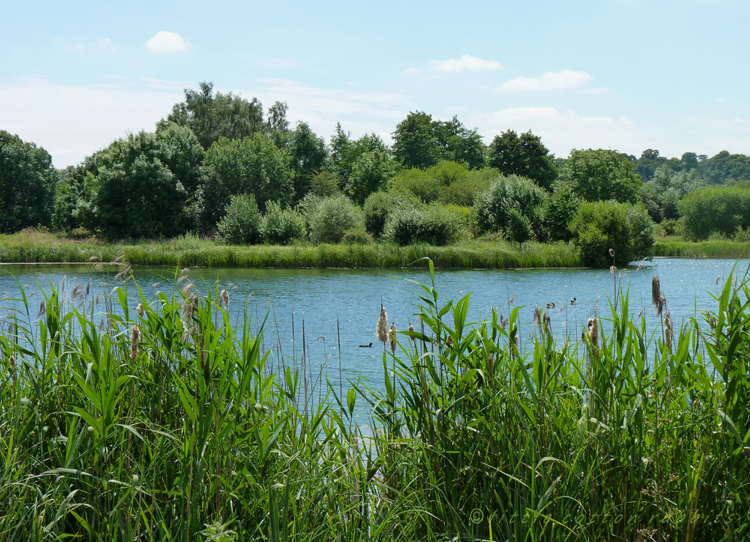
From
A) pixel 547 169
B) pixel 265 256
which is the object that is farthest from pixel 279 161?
pixel 547 169

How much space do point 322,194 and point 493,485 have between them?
176 feet

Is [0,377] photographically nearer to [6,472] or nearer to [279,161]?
[6,472]

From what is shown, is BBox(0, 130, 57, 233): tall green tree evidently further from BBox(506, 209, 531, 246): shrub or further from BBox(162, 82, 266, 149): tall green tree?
BBox(506, 209, 531, 246): shrub

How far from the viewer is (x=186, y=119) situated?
6506 centimetres

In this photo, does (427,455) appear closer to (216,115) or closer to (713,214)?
(216,115)

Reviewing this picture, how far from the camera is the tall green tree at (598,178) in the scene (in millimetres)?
55062

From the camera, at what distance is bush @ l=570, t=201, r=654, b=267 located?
35.4m

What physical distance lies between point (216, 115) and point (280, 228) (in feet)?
83.5

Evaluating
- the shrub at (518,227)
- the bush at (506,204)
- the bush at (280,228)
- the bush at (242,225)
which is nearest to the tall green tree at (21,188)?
the bush at (242,225)

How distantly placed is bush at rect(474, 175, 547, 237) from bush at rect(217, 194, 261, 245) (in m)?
16.3

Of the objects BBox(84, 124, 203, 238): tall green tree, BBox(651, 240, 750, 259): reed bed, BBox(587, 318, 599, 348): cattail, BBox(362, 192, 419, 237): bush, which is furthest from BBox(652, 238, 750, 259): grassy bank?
BBox(587, 318, 599, 348): cattail

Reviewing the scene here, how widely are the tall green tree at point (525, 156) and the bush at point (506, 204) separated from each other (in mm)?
21830

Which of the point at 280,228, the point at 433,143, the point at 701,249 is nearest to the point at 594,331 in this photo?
the point at 280,228

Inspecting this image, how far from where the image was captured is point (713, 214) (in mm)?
61438
